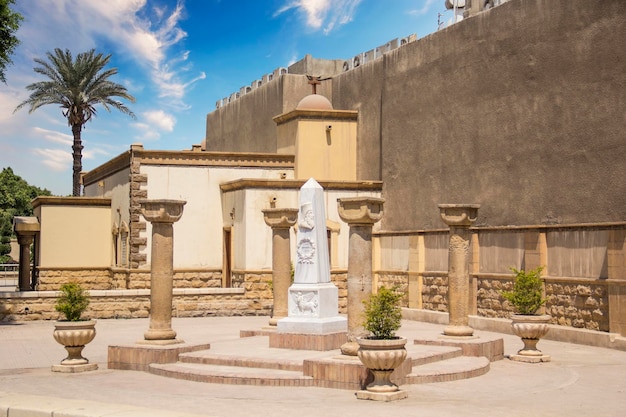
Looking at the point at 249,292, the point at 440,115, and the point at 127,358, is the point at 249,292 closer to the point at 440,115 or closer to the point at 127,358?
the point at 440,115

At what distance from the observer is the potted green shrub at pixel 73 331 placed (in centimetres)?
1463

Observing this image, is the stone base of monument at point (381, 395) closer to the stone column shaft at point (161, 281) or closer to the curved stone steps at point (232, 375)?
the curved stone steps at point (232, 375)

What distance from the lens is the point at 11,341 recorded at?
1936cm

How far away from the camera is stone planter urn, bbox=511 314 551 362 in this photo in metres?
15.8

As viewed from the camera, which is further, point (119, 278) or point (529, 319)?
point (119, 278)

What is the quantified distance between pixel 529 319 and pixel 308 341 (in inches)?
160

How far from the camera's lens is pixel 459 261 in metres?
16.3

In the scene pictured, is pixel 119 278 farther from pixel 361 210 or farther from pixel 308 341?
pixel 361 210

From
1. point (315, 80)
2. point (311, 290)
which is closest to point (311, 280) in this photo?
point (311, 290)

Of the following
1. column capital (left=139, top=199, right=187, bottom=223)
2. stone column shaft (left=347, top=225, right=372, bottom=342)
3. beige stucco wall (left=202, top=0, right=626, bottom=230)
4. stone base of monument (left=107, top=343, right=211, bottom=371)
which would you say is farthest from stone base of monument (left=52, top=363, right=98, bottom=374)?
beige stucco wall (left=202, top=0, right=626, bottom=230)

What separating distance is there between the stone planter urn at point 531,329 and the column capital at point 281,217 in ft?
17.1

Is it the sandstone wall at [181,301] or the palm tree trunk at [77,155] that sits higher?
the palm tree trunk at [77,155]

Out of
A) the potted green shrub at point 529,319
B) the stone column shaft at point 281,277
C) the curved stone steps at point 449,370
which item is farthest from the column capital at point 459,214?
the stone column shaft at point 281,277

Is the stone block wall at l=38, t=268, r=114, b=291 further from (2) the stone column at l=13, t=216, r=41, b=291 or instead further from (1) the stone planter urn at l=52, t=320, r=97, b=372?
(1) the stone planter urn at l=52, t=320, r=97, b=372
